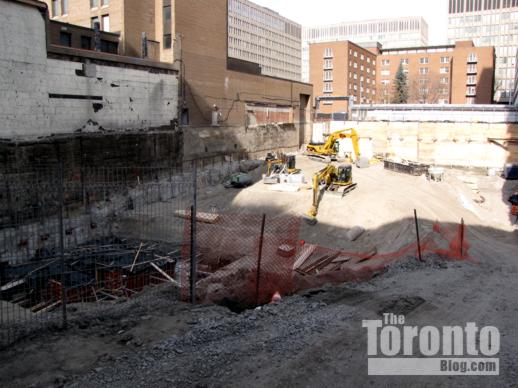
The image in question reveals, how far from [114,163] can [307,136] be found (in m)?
28.8

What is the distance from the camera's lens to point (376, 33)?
520 ft

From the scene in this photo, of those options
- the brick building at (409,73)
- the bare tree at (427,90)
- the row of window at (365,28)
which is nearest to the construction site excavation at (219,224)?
the brick building at (409,73)

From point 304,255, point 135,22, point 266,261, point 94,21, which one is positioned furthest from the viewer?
point 94,21

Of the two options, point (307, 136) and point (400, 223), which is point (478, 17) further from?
point (400, 223)

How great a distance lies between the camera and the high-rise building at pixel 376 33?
155375 millimetres

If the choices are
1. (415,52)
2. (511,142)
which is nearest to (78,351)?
(511,142)

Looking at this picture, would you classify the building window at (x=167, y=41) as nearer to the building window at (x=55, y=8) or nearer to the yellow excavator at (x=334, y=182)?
the building window at (x=55, y=8)

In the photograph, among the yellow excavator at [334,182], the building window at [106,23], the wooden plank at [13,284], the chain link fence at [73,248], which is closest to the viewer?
the chain link fence at [73,248]

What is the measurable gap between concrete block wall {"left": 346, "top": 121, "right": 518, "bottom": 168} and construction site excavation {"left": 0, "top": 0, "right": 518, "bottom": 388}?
0.14m

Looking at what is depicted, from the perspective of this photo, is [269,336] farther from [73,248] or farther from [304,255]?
[304,255]

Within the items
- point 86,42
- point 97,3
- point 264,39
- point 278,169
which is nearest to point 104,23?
point 97,3

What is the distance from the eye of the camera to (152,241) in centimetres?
1550

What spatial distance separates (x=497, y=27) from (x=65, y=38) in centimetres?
11866

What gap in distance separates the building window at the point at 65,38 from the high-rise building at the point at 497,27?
355 ft
